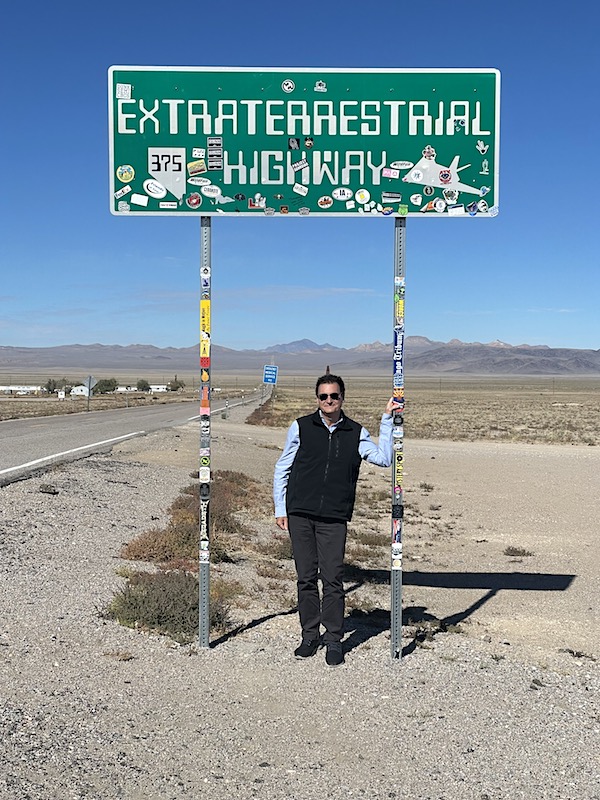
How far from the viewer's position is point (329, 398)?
5609mm

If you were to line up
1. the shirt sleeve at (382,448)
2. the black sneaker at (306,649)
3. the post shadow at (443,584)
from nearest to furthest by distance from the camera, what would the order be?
the shirt sleeve at (382,448), the black sneaker at (306,649), the post shadow at (443,584)

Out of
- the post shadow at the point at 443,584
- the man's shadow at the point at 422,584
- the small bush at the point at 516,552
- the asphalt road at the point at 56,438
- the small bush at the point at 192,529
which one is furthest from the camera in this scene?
the asphalt road at the point at 56,438

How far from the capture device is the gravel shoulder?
401 centimetres

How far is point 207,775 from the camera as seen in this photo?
13.1 ft

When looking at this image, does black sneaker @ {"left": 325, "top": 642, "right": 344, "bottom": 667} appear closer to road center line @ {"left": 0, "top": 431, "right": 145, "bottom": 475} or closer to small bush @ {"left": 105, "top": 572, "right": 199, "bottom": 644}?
small bush @ {"left": 105, "top": 572, "right": 199, "bottom": 644}

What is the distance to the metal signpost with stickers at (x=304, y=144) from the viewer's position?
18.8ft

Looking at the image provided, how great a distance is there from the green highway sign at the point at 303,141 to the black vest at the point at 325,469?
1.51 meters

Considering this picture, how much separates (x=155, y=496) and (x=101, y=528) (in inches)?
145

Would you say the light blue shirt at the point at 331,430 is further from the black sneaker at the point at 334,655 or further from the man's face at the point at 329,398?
the black sneaker at the point at 334,655

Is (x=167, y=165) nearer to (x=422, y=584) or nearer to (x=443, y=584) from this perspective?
(x=422, y=584)

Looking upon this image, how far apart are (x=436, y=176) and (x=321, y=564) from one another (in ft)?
9.20

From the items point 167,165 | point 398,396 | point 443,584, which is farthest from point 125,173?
point 443,584

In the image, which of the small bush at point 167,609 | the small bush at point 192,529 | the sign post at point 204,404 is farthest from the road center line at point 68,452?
the sign post at point 204,404

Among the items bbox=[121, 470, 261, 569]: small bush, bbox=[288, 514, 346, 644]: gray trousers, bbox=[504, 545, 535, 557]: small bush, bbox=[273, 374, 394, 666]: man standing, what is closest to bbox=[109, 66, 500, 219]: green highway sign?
bbox=[273, 374, 394, 666]: man standing
